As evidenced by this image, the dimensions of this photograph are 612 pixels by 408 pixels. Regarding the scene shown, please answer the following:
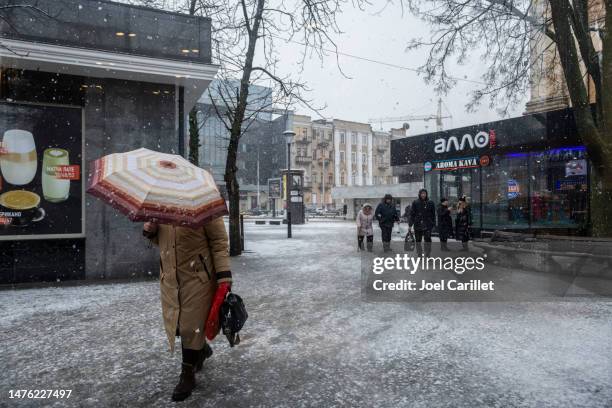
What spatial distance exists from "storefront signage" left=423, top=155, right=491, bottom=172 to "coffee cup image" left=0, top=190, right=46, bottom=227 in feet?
48.6

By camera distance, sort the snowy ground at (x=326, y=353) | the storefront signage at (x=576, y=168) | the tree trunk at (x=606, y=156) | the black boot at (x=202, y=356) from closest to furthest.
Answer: the snowy ground at (x=326, y=353) < the black boot at (x=202, y=356) < the tree trunk at (x=606, y=156) < the storefront signage at (x=576, y=168)

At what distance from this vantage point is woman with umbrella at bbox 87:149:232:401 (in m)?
2.99

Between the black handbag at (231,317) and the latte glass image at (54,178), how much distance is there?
636 cm

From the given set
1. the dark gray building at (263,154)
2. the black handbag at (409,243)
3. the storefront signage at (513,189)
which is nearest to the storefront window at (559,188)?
the storefront signage at (513,189)

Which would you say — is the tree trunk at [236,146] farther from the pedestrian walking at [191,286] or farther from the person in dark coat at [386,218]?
the pedestrian walking at [191,286]

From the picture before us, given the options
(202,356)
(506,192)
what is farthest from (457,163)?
(202,356)

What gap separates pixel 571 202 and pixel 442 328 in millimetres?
11041

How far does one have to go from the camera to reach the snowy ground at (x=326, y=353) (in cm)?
346


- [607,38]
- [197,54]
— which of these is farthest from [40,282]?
[607,38]

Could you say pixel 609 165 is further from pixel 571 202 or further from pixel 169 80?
pixel 169 80

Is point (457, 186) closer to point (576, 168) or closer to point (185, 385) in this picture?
point (576, 168)

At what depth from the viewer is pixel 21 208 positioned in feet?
25.6

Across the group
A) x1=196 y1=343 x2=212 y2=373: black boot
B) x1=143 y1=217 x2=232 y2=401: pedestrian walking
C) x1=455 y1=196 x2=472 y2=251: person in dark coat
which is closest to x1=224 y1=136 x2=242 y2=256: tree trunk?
x1=455 y1=196 x2=472 y2=251: person in dark coat

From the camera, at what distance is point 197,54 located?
29.8ft
